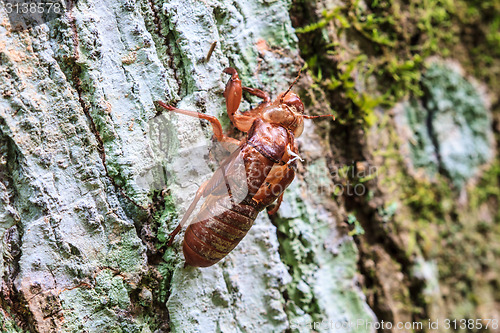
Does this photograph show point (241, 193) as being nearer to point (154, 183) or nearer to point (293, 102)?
point (154, 183)

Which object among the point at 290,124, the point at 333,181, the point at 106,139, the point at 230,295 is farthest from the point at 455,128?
the point at 106,139

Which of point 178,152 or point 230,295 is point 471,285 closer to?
point 230,295

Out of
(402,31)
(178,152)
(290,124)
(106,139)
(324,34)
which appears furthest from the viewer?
(402,31)

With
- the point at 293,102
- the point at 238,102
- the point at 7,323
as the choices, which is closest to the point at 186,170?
the point at 238,102

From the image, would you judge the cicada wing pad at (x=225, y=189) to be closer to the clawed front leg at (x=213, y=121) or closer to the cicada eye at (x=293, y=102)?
the clawed front leg at (x=213, y=121)

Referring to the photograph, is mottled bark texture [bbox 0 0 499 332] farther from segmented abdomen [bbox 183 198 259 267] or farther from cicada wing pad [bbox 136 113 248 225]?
segmented abdomen [bbox 183 198 259 267]

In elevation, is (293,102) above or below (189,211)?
above

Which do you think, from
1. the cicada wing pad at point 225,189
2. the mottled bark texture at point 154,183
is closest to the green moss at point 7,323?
the mottled bark texture at point 154,183
